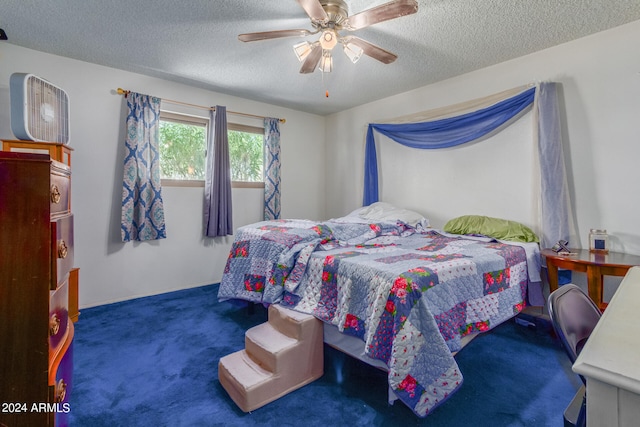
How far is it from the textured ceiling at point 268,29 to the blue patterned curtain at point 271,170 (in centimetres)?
81

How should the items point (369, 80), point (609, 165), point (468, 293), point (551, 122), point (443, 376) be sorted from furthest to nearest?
point (369, 80), point (551, 122), point (609, 165), point (468, 293), point (443, 376)

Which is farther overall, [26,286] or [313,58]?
[313,58]

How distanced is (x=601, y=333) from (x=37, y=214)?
1.61m

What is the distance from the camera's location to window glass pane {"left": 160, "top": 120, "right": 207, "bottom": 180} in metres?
3.53

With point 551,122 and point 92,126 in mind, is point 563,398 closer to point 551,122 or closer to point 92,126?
point 551,122

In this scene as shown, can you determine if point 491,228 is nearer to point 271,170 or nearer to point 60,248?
point 271,170

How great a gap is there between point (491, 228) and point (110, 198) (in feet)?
12.4

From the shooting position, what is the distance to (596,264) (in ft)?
6.57

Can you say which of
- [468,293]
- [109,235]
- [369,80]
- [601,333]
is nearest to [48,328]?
[601,333]

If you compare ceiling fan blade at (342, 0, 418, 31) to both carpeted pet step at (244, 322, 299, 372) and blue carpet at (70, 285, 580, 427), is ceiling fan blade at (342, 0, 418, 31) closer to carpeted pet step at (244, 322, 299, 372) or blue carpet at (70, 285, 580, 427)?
carpeted pet step at (244, 322, 299, 372)

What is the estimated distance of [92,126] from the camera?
304 cm

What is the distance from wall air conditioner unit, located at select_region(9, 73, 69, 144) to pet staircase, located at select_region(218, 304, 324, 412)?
1.95 m

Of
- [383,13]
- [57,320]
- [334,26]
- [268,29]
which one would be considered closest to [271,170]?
[268,29]

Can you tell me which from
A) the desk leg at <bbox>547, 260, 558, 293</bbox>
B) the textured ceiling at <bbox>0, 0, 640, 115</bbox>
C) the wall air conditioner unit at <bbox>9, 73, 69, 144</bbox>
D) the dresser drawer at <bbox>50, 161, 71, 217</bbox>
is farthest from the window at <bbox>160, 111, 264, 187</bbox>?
the desk leg at <bbox>547, 260, 558, 293</bbox>
